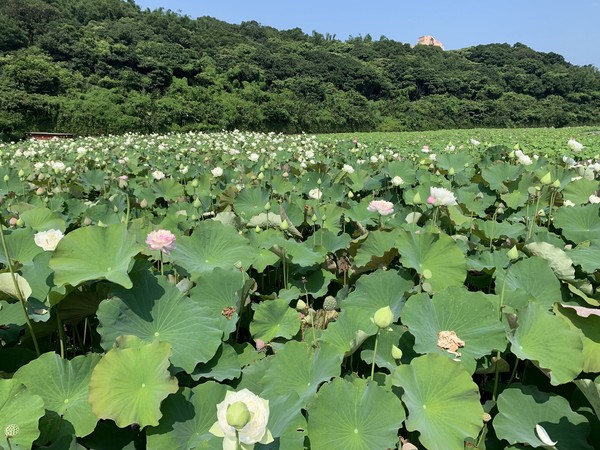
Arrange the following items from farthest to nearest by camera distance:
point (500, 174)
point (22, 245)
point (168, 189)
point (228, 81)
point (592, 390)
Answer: point (228, 81), point (168, 189), point (500, 174), point (22, 245), point (592, 390)

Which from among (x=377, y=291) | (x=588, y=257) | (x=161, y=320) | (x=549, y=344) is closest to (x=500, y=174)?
(x=588, y=257)

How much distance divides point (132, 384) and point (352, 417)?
14.7 inches

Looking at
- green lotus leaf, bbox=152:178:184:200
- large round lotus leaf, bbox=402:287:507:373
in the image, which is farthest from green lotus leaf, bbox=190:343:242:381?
green lotus leaf, bbox=152:178:184:200

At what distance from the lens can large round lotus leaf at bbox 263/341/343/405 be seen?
0.77 m

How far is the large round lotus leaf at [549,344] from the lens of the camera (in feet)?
2.41

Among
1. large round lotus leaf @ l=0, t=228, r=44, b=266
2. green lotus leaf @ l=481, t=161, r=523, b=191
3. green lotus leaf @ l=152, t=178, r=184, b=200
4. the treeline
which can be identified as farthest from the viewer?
the treeline

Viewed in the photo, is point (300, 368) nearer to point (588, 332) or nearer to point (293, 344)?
point (293, 344)

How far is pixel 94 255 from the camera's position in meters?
0.90

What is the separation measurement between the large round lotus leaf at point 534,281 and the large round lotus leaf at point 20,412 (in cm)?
95

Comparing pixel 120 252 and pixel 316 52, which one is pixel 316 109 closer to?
pixel 316 52

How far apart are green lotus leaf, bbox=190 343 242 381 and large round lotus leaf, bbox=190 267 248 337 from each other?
15 centimetres

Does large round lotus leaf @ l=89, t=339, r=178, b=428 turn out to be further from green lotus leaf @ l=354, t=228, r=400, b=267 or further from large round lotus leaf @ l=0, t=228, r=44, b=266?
green lotus leaf @ l=354, t=228, r=400, b=267

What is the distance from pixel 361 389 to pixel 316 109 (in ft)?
103

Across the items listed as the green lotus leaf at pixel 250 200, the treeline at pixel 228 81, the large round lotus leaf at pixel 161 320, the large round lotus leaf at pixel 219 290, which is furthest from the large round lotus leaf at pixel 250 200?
the treeline at pixel 228 81
